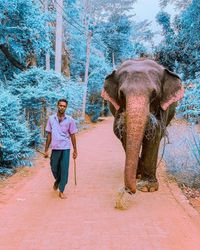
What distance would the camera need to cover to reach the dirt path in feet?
18.7

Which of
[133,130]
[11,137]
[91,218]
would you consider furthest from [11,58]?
[91,218]

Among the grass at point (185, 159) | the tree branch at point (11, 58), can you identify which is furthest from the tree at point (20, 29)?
the grass at point (185, 159)

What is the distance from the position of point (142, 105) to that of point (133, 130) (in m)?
0.53

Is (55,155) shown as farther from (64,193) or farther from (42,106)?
(42,106)

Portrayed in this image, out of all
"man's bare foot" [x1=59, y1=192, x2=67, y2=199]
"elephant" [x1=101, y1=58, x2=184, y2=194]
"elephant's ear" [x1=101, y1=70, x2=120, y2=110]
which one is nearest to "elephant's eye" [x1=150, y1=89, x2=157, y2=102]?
"elephant" [x1=101, y1=58, x2=184, y2=194]

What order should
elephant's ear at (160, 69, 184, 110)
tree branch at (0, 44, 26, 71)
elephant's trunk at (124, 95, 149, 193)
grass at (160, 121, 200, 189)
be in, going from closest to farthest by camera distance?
1. elephant's trunk at (124, 95, 149, 193)
2. elephant's ear at (160, 69, 184, 110)
3. grass at (160, 121, 200, 189)
4. tree branch at (0, 44, 26, 71)

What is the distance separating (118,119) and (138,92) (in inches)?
42.8

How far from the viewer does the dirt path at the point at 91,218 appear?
5.69m

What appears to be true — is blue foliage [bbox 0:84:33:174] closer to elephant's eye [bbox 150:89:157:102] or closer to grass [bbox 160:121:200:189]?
grass [bbox 160:121:200:189]

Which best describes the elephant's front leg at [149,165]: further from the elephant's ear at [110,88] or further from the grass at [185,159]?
the elephant's ear at [110,88]

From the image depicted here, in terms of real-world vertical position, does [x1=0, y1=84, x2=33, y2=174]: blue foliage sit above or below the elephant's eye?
below

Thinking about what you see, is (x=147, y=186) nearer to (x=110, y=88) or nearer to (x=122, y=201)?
(x=122, y=201)

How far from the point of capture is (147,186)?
8656 millimetres

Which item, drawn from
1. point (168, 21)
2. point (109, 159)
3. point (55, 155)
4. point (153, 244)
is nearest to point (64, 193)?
point (55, 155)
